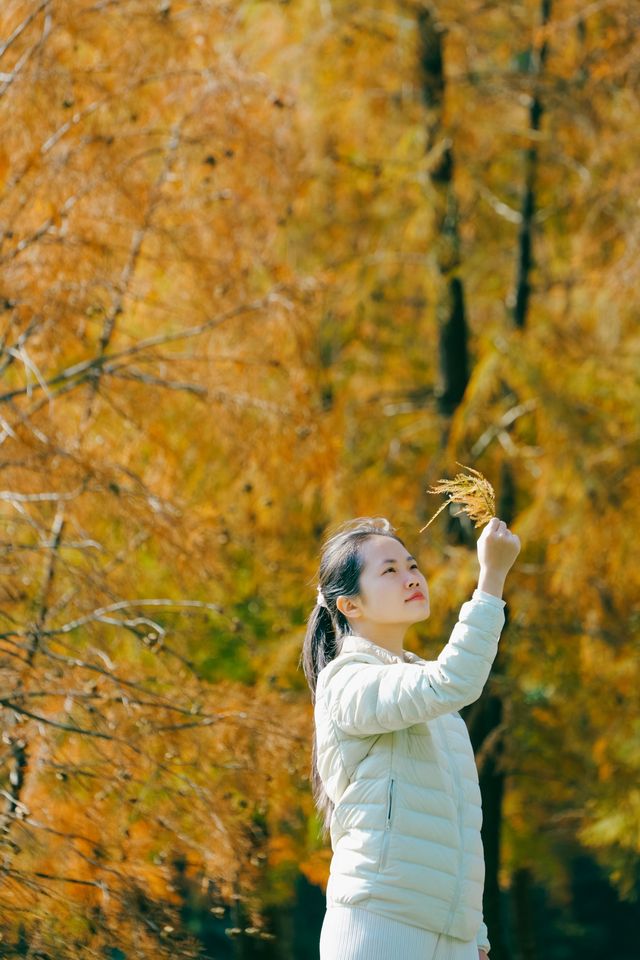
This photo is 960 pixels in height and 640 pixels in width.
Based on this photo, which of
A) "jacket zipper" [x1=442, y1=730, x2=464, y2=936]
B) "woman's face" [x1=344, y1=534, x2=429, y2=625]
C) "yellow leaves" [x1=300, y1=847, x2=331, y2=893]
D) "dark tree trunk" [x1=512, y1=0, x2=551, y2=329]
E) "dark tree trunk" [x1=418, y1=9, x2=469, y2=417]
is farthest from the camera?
"dark tree trunk" [x1=512, y1=0, x2=551, y2=329]

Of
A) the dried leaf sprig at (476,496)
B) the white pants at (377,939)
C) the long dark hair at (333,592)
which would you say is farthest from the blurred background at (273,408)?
the dried leaf sprig at (476,496)

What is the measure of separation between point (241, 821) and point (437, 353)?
4.71 metres

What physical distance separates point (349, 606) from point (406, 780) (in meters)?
0.36

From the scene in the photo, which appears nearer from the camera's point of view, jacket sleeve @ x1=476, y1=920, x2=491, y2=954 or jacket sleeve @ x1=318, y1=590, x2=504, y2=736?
jacket sleeve @ x1=318, y1=590, x2=504, y2=736

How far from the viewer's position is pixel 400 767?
2357 mm

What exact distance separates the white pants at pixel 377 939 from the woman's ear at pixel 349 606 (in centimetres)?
53

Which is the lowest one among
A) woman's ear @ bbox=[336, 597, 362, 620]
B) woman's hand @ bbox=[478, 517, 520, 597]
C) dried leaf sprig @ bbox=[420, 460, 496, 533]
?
woman's ear @ bbox=[336, 597, 362, 620]

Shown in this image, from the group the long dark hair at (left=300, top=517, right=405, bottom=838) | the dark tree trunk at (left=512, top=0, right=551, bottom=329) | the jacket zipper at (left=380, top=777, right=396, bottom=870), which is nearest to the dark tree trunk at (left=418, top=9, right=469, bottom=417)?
the dark tree trunk at (left=512, top=0, right=551, bottom=329)

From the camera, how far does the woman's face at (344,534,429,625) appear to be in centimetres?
247

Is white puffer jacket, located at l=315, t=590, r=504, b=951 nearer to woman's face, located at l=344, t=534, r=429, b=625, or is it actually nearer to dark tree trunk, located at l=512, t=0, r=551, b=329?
woman's face, located at l=344, t=534, r=429, b=625

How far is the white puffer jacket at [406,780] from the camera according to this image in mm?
2227

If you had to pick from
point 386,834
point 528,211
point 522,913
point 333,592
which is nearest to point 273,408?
point 333,592

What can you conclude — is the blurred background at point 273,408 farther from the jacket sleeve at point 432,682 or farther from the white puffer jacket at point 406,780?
the jacket sleeve at point 432,682

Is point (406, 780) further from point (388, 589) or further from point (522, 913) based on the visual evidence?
point (522, 913)
